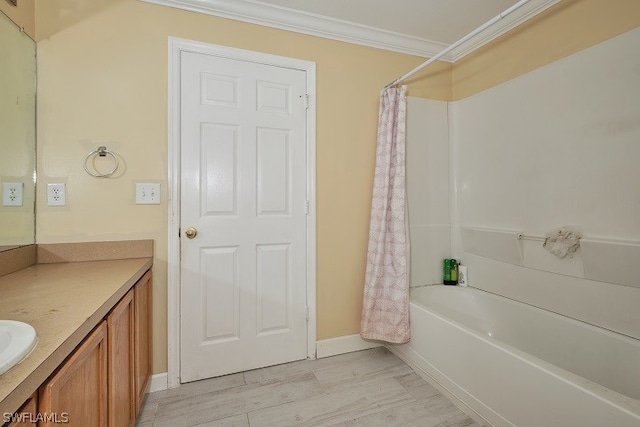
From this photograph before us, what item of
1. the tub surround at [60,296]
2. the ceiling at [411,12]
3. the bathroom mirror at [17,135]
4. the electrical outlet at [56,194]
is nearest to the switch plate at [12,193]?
the bathroom mirror at [17,135]

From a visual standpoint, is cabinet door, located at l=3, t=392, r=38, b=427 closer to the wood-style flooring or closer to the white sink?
the white sink

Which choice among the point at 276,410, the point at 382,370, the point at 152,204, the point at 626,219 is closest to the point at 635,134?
the point at 626,219

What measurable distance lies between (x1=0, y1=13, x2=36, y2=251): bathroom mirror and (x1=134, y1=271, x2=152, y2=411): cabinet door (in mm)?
604

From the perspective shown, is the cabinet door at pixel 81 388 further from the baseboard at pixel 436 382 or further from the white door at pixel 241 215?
the baseboard at pixel 436 382

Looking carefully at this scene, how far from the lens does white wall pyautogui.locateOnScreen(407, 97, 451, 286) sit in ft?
7.70

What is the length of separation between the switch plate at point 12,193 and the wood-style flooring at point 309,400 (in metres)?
1.26

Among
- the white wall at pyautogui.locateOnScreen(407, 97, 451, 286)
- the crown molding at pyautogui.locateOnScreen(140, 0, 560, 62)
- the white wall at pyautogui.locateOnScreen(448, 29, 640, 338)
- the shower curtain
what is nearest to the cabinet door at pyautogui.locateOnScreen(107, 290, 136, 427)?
the shower curtain

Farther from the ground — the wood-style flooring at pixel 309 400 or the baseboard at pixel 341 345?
the baseboard at pixel 341 345

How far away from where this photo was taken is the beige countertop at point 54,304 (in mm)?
561

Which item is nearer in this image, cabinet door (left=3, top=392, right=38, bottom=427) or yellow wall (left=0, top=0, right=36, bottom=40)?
cabinet door (left=3, top=392, right=38, bottom=427)

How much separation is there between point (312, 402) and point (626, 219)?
75.4 inches

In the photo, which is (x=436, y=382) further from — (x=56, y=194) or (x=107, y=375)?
(x=56, y=194)

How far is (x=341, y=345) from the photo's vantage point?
2158mm

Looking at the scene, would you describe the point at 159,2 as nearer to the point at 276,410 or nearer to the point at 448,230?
the point at 276,410
